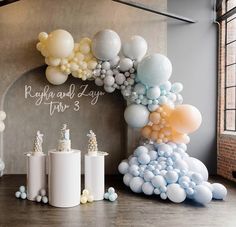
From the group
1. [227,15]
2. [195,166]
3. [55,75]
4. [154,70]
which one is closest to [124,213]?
[195,166]

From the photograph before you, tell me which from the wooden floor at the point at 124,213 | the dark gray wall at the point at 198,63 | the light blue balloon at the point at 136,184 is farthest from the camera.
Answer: the dark gray wall at the point at 198,63

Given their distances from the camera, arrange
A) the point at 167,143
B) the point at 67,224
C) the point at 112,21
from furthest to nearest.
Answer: the point at 112,21, the point at 167,143, the point at 67,224

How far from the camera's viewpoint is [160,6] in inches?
228

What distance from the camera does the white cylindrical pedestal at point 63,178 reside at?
3881 millimetres

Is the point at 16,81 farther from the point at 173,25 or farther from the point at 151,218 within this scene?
the point at 151,218

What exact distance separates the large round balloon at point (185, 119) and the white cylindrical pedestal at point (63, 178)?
164cm

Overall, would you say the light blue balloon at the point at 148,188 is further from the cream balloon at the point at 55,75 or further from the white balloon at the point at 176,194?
the cream balloon at the point at 55,75

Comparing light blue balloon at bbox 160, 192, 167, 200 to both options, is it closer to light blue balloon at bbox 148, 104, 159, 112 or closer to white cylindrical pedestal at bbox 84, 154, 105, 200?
white cylindrical pedestal at bbox 84, 154, 105, 200

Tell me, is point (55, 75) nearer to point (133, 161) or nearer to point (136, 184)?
point (133, 161)

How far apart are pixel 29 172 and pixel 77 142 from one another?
6.30ft

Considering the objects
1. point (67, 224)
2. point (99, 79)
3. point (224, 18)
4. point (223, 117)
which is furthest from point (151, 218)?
point (224, 18)

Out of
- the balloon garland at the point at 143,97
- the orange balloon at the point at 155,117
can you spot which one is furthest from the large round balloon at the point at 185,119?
the orange balloon at the point at 155,117

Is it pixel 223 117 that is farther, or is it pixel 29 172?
pixel 223 117

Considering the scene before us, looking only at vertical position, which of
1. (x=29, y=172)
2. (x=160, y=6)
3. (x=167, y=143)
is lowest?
(x=29, y=172)
